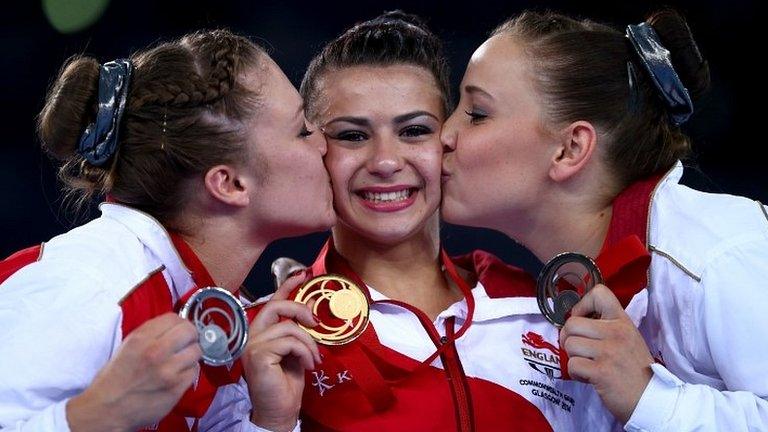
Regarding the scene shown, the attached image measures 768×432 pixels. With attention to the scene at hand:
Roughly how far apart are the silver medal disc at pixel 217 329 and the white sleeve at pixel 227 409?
1.79ft

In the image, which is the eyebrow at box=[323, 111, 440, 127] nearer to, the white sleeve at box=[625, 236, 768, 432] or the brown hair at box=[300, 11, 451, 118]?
the brown hair at box=[300, 11, 451, 118]

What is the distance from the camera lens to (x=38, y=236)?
4.40 meters

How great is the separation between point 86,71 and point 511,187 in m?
1.14

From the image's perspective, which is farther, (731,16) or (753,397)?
(731,16)

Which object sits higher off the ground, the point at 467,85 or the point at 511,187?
the point at 467,85

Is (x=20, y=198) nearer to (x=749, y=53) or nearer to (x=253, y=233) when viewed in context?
(x=253, y=233)

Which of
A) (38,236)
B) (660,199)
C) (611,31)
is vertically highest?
(611,31)

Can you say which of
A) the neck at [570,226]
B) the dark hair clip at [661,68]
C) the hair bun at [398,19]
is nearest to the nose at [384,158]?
the neck at [570,226]

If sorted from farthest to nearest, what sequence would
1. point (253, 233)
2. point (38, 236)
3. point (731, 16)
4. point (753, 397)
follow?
1. point (731, 16)
2. point (38, 236)
3. point (253, 233)
4. point (753, 397)

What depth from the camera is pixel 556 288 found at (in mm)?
2490

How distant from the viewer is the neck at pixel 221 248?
8.79 feet

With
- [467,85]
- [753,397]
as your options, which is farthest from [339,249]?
[753,397]

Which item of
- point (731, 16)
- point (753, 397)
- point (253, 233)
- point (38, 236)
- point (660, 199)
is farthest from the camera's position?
point (731, 16)

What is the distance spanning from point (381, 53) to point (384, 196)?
1.44 feet
